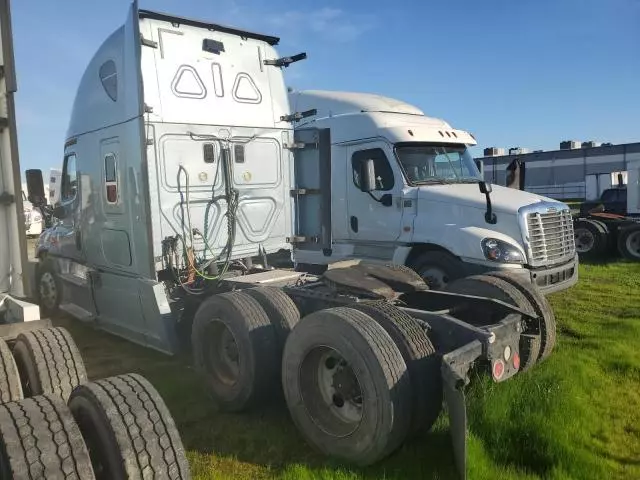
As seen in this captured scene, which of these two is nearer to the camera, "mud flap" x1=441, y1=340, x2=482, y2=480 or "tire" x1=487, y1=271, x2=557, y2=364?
"mud flap" x1=441, y1=340, x2=482, y2=480

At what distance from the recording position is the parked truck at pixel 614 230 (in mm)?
12828

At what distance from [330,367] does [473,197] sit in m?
4.11

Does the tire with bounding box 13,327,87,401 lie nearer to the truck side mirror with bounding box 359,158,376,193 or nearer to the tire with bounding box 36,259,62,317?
the tire with bounding box 36,259,62,317

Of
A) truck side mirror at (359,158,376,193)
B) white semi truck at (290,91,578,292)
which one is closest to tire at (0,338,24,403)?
white semi truck at (290,91,578,292)

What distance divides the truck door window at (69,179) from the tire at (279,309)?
3589 millimetres

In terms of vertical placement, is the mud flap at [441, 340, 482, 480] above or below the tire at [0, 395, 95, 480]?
below

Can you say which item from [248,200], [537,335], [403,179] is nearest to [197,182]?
[248,200]

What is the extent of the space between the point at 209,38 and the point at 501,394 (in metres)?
4.89

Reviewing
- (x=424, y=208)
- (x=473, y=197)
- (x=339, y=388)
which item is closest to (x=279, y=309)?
(x=339, y=388)

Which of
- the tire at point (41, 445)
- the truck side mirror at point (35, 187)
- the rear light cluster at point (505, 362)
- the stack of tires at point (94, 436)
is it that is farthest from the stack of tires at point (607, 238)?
the tire at point (41, 445)

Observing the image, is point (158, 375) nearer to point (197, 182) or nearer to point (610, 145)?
point (197, 182)

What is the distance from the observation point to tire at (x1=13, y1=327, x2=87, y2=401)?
11.5 ft

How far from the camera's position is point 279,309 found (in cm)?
482

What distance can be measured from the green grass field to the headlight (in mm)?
1272
